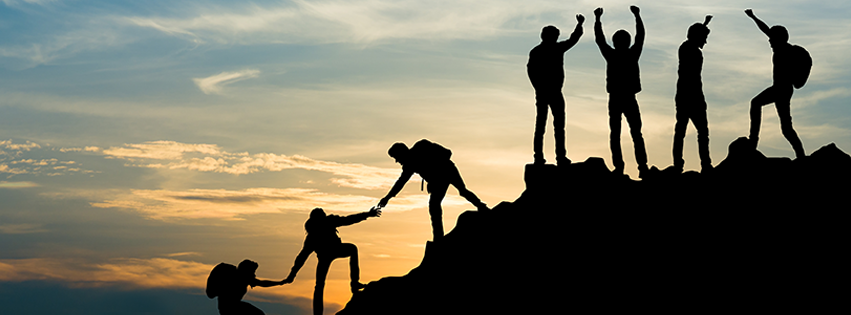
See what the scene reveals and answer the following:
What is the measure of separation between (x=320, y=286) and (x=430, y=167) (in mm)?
3647

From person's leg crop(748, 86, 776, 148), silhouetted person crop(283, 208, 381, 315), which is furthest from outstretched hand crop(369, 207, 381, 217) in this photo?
person's leg crop(748, 86, 776, 148)

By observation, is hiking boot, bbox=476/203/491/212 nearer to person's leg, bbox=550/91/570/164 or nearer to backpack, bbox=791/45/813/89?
person's leg, bbox=550/91/570/164

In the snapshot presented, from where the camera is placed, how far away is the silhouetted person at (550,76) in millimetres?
15125

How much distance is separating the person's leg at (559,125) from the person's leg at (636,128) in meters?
1.37

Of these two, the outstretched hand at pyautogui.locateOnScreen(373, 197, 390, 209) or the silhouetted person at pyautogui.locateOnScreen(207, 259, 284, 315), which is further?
the outstretched hand at pyautogui.locateOnScreen(373, 197, 390, 209)

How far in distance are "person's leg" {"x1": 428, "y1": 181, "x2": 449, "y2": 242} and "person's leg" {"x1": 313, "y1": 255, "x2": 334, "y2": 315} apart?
8.10ft

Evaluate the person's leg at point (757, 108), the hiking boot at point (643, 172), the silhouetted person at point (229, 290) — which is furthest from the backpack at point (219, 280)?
Result: the person's leg at point (757, 108)

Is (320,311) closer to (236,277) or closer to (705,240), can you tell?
(236,277)

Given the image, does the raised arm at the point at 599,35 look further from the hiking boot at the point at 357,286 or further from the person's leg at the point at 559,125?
the hiking boot at the point at 357,286

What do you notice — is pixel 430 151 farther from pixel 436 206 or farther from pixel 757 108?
pixel 757 108

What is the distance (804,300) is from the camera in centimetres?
1312

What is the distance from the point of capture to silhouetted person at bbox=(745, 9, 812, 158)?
1520 cm

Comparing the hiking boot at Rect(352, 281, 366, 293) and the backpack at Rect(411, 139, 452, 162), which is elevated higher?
the backpack at Rect(411, 139, 452, 162)

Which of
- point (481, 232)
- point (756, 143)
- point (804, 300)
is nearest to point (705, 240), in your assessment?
point (804, 300)
